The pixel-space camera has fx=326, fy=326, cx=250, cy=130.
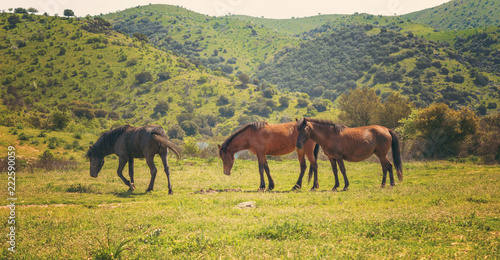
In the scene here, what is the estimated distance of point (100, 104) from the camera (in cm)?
8662

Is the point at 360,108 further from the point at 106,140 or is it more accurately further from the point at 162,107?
the point at 162,107

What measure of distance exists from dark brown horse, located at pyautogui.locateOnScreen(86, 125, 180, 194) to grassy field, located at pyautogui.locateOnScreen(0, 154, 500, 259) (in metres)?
2.28

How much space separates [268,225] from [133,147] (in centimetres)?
1032

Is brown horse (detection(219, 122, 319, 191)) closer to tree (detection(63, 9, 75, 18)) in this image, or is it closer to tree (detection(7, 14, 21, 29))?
tree (detection(7, 14, 21, 29))

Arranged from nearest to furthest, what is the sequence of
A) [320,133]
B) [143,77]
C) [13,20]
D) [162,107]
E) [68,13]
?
[320,133]
[162,107]
[143,77]
[13,20]
[68,13]

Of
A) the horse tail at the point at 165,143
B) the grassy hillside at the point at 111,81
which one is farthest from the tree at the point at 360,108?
the grassy hillside at the point at 111,81

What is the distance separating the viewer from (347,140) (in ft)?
48.2

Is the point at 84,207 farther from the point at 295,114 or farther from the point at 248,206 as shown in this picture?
the point at 295,114

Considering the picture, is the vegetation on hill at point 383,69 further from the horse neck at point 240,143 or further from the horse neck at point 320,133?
the horse neck at point 240,143

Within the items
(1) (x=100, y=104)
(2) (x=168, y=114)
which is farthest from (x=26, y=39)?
(2) (x=168, y=114)

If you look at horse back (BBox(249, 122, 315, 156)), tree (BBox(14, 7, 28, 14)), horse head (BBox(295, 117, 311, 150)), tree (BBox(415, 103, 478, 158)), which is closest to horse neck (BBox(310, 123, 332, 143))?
horse head (BBox(295, 117, 311, 150))

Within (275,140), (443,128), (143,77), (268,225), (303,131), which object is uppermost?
(143,77)

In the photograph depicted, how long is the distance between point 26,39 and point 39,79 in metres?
19.7

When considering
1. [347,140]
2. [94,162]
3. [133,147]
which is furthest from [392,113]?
[94,162]
